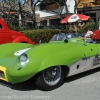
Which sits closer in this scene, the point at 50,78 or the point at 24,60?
the point at 24,60

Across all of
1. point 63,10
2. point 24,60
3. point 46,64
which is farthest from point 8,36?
point 63,10

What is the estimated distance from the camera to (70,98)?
3.88 meters

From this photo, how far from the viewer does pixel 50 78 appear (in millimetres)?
4277

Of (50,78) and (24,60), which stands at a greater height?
(24,60)

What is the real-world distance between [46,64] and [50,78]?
16.2 inches

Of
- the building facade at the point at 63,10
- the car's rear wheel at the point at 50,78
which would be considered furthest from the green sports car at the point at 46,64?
the building facade at the point at 63,10

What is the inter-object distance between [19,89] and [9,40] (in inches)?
138

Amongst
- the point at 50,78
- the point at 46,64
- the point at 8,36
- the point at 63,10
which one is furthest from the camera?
the point at 63,10

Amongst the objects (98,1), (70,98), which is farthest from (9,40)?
(98,1)

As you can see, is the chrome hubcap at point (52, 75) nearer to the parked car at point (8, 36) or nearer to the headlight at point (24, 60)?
the headlight at point (24, 60)

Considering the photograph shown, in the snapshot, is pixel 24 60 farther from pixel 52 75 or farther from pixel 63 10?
pixel 63 10

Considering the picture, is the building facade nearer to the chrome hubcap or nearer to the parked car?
the parked car

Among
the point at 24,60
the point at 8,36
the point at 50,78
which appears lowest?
the point at 50,78

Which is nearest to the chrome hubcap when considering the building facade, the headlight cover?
the headlight cover
